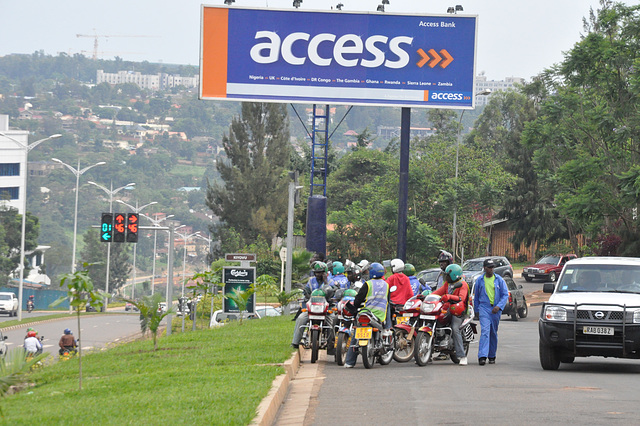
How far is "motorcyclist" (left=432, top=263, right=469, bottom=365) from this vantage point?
656 inches

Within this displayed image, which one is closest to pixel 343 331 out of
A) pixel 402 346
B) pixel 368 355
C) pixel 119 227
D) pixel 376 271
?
pixel 368 355

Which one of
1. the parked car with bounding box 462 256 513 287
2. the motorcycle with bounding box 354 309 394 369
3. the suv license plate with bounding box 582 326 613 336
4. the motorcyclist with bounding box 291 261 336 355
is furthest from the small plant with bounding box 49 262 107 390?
the parked car with bounding box 462 256 513 287

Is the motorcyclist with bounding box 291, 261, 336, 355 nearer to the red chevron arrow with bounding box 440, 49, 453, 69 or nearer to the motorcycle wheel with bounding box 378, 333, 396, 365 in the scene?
the motorcycle wheel with bounding box 378, 333, 396, 365

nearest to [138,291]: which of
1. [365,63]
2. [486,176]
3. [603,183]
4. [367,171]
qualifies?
[367,171]

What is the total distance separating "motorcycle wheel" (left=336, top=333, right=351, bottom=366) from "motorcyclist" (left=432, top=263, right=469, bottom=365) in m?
1.75

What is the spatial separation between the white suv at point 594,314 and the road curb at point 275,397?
13.1 ft

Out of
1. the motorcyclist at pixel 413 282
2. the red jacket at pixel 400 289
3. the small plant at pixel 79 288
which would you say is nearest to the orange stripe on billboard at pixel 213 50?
the motorcyclist at pixel 413 282

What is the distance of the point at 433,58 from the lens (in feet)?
109

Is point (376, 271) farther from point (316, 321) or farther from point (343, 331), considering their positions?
point (316, 321)

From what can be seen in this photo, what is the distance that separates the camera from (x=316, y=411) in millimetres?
11477

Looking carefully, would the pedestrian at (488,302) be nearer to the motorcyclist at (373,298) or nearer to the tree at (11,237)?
the motorcyclist at (373,298)

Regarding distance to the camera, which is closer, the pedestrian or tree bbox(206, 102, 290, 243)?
the pedestrian

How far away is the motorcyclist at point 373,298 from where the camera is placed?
52.2 feet

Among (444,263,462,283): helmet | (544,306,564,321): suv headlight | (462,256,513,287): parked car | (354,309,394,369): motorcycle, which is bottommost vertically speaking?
(354,309,394,369): motorcycle
